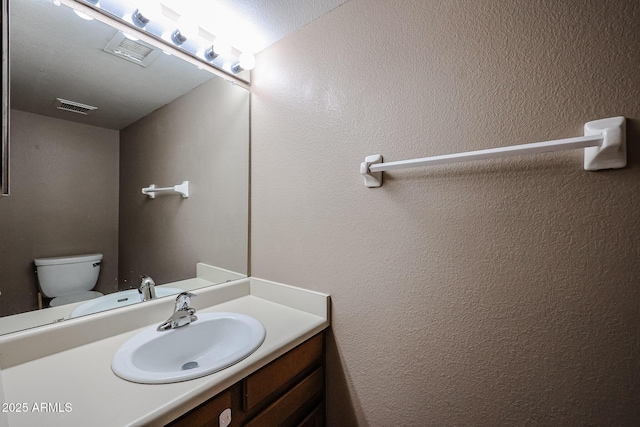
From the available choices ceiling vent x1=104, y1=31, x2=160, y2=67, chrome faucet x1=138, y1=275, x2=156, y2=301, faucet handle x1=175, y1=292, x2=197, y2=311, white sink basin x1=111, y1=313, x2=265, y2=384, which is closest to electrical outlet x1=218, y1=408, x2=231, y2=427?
white sink basin x1=111, y1=313, x2=265, y2=384

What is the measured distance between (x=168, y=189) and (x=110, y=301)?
1.66ft

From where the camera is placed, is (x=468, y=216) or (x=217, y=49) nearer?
(x=468, y=216)

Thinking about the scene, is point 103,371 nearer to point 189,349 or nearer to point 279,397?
point 189,349

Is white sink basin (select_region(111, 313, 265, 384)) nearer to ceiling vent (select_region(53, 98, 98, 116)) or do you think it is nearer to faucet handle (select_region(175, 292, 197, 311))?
faucet handle (select_region(175, 292, 197, 311))

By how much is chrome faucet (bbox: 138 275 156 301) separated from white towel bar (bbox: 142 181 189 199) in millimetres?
357

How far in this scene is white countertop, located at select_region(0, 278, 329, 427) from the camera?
1.86ft

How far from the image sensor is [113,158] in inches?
40.3

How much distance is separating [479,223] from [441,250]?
0.46 feet

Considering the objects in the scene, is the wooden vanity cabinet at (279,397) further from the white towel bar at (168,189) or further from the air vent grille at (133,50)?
the air vent grille at (133,50)

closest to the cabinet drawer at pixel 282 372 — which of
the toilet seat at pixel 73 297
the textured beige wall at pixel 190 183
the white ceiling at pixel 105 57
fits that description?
the textured beige wall at pixel 190 183

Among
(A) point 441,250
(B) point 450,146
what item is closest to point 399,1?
(B) point 450,146

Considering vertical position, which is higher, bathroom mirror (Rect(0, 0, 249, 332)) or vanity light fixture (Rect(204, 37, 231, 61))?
vanity light fixture (Rect(204, 37, 231, 61))

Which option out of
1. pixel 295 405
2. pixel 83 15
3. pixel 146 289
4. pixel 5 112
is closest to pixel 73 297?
pixel 146 289

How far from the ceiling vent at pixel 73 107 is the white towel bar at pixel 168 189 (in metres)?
0.33
